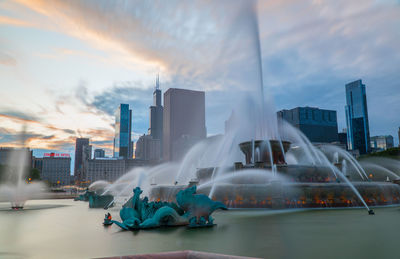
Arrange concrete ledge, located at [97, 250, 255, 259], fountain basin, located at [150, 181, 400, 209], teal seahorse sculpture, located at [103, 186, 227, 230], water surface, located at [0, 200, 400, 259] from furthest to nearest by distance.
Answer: fountain basin, located at [150, 181, 400, 209] < teal seahorse sculpture, located at [103, 186, 227, 230] < water surface, located at [0, 200, 400, 259] < concrete ledge, located at [97, 250, 255, 259]

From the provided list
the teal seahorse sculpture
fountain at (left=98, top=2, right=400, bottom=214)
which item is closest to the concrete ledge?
the teal seahorse sculpture

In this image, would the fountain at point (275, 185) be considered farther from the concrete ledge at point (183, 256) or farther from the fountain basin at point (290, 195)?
the concrete ledge at point (183, 256)

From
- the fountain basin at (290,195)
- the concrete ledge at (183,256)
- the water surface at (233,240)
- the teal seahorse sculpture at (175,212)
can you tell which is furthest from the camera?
the fountain basin at (290,195)

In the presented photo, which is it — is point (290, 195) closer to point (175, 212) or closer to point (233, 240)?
point (175, 212)

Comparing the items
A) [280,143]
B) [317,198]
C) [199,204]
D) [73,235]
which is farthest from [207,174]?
[73,235]

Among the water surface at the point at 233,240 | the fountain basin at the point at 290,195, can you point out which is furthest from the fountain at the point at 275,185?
the water surface at the point at 233,240

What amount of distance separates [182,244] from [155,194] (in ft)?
65.0

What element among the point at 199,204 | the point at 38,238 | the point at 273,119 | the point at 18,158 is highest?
the point at 273,119

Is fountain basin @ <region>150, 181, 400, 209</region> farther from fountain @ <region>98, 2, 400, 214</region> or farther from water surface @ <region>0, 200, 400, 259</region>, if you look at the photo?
water surface @ <region>0, 200, 400, 259</region>

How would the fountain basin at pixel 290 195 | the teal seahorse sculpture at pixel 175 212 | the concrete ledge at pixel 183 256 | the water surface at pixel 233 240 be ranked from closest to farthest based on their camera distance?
the concrete ledge at pixel 183 256 → the water surface at pixel 233 240 → the teal seahorse sculpture at pixel 175 212 → the fountain basin at pixel 290 195

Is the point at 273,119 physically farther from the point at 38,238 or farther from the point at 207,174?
the point at 38,238

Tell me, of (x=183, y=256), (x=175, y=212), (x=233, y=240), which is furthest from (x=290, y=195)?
(x=183, y=256)

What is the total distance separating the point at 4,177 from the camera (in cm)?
9244

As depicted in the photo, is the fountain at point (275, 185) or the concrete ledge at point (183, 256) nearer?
the concrete ledge at point (183, 256)
